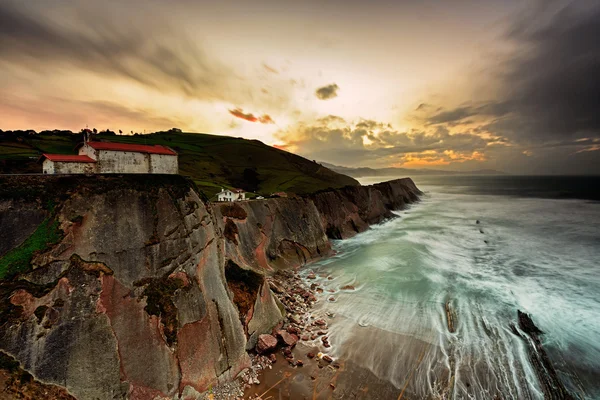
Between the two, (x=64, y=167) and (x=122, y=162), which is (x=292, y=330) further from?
(x=64, y=167)

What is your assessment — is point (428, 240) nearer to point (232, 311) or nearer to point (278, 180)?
point (232, 311)

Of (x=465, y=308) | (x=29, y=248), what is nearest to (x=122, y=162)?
(x=29, y=248)

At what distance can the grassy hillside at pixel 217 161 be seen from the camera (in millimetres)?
40538

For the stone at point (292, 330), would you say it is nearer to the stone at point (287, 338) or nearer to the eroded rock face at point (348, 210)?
the stone at point (287, 338)

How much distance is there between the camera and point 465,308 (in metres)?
23.0

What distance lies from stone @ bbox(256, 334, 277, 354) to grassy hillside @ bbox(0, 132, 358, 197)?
3089cm

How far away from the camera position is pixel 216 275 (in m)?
16.0

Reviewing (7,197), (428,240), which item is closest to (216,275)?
(7,197)

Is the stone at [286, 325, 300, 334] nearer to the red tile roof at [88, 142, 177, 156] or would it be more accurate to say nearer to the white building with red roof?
the white building with red roof

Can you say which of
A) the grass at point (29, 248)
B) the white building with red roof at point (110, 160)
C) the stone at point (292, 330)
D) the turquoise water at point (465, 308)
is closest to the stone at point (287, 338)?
the stone at point (292, 330)

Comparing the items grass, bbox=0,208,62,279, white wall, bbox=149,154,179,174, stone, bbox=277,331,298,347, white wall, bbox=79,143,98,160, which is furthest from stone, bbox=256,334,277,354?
white wall, bbox=79,143,98,160

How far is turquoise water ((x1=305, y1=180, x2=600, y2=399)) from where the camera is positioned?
15443mm

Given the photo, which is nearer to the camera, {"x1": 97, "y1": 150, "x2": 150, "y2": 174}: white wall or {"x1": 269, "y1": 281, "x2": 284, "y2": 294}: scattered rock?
{"x1": 97, "y1": 150, "x2": 150, "y2": 174}: white wall

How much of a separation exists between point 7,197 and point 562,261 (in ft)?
188
